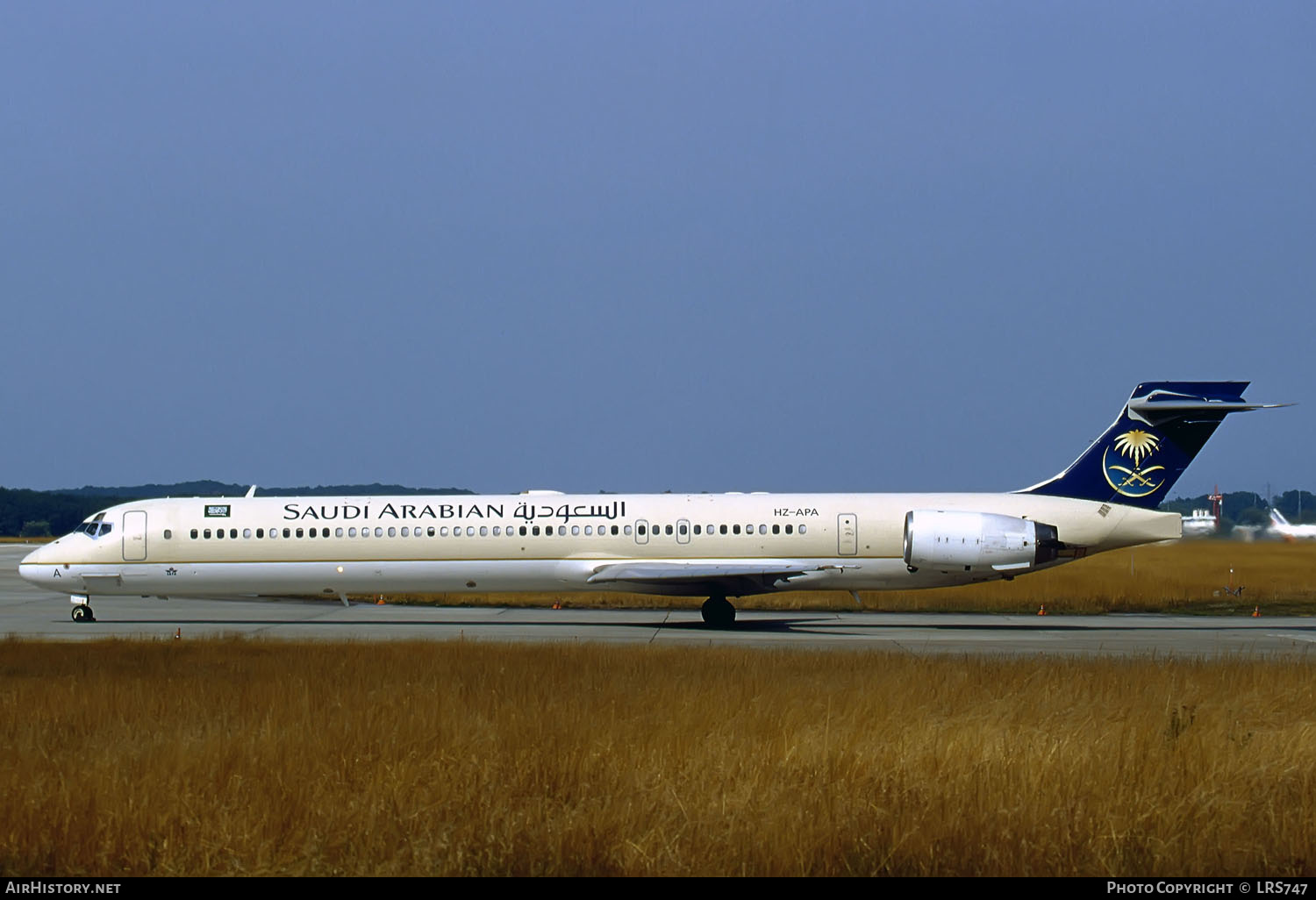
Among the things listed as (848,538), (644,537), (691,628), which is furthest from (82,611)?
(848,538)

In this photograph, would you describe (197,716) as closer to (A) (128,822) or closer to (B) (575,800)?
(A) (128,822)

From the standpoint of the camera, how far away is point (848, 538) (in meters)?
27.7

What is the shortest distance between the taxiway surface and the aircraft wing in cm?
87

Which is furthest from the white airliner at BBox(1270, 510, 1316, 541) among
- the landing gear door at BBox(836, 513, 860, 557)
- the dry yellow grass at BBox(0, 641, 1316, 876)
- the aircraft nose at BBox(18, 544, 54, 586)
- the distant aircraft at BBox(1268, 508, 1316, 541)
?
the aircraft nose at BBox(18, 544, 54, 586)

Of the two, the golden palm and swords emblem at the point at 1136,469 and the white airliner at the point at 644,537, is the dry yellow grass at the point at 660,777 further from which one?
the golden palm and swords emblem at the point at 1136,469

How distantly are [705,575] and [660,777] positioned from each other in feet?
60.3

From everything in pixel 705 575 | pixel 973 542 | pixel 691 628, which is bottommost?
pixel 691 628

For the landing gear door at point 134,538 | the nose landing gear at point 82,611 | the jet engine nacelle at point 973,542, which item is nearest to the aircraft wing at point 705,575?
the jet engine nacelle at point 973,542

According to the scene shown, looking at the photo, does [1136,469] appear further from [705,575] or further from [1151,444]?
[705,575]

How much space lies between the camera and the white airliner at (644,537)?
27.6 meters

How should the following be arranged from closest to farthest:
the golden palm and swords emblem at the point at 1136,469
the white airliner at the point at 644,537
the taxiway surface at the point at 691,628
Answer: the taxiway surface at the point at 691,628 → the white airliner at the point at 644,537 → the golden palm and swords emblem at the point at 1136,469

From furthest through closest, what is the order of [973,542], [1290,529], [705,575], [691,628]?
1. [1290,529]
2. [691,628]
3. [705,575]
4. [973,542]

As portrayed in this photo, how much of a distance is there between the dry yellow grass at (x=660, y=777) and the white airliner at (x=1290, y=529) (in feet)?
120
